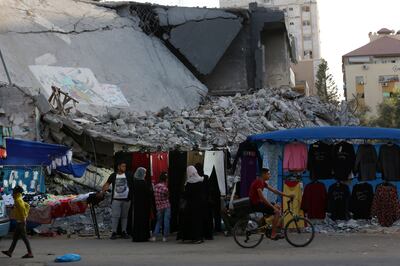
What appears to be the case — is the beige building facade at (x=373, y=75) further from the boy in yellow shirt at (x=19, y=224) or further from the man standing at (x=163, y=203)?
the boy in yellow shirt at (x=19, y=224)

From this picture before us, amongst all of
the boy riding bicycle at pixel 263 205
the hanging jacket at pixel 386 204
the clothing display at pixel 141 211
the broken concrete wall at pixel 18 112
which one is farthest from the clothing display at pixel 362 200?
the broken concrete wall at pixel 18 112

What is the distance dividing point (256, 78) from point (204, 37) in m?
3.73

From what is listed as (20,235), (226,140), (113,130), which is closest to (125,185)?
(20,235)

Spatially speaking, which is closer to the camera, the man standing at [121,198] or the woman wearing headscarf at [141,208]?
the woman wearing headscarf at [141,208]

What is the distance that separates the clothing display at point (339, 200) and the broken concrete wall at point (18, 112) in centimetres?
865

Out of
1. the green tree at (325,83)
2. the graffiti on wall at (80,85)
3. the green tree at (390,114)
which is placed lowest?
the graffiti on wall at (80,85)

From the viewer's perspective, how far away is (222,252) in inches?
375

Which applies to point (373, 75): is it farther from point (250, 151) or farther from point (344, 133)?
point (344, 133)

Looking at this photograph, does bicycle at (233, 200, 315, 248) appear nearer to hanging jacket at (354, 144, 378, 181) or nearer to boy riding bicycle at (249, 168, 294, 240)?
boy riding bicycle at (249, 168, 294, 240)

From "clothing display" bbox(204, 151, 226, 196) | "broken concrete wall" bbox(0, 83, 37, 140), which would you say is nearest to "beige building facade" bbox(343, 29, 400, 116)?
"broken concrete wall" bbox(0, 83, 37, 140)

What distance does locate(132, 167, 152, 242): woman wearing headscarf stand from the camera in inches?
452

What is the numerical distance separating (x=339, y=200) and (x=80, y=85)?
46.3 feet

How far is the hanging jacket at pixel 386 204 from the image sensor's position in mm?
11320

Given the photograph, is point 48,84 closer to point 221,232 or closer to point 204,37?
point 204,37
